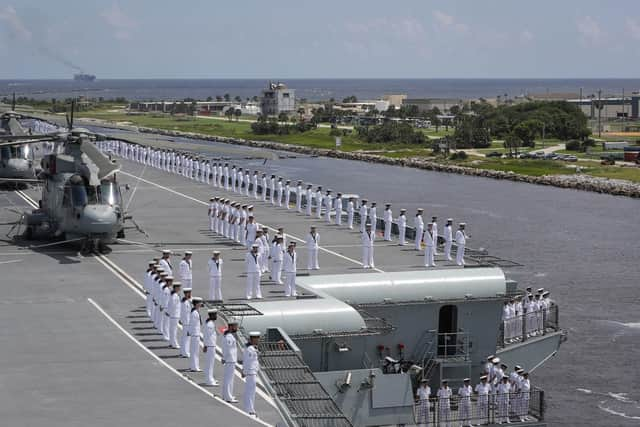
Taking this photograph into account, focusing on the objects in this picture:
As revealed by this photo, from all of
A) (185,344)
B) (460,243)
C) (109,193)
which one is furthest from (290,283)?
(109,193)

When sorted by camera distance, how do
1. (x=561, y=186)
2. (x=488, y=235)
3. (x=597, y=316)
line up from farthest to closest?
(x=561, y=186) < (x=488, y=235) < (x=597, y=316)

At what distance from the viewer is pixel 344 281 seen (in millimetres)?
26594

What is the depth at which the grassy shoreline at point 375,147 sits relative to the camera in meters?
98.0

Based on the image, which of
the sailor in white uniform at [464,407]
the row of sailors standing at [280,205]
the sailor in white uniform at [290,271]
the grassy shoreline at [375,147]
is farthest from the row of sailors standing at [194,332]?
the grassy shoreline at [375,147]

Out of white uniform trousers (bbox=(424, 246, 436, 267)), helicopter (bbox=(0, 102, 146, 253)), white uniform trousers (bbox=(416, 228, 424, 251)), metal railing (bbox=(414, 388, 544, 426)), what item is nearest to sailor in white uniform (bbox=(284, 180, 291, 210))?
helicopter (bbox=(0, 102, 146, 253))

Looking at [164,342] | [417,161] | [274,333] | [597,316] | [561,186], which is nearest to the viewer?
[274,333]

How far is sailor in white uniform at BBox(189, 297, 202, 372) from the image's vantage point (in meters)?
21.2

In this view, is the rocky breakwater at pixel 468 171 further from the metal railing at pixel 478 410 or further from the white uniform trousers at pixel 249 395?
the white uniform trousers at pixel 249 395

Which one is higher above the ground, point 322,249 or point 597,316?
point 322,249

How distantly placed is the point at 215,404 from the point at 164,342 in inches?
186

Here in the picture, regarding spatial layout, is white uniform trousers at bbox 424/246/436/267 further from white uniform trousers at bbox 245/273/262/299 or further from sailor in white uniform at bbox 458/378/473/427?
sailor in white uniform at bbox 458/378/473/427

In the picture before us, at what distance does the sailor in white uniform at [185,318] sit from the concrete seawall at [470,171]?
67351 mm

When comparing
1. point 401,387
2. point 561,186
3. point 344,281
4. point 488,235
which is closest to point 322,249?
point 344,281

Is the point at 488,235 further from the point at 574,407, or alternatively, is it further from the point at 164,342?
the point at 164,342
